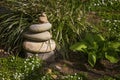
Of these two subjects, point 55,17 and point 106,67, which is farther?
point 55,17

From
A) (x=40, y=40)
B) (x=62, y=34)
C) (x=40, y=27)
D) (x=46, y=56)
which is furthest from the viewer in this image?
(x=62, y=34)

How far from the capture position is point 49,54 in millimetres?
6555

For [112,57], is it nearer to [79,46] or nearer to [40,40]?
[79,46]

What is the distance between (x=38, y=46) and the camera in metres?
6.40

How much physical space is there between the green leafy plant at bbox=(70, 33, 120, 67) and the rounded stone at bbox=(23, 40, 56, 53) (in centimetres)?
45

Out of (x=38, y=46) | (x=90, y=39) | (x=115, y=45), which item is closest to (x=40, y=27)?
(x=38, y=46)

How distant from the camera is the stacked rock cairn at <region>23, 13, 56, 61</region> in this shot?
632 cm

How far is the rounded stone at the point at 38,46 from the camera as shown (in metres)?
6.39

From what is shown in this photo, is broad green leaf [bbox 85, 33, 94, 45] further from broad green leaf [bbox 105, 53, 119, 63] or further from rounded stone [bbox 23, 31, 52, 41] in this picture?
rounded stone [bbox 23, 31, 52, 41]

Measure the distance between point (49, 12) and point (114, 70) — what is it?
1.68 m

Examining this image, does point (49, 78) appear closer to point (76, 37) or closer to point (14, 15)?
point (76, 37)

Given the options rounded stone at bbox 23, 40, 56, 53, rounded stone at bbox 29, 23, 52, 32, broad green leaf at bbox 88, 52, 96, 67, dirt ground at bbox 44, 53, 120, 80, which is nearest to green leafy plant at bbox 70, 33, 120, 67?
broad green leaf at bbox 88, 52, 96, 67

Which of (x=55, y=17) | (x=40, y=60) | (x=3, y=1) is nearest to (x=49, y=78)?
(x=40, y=60)

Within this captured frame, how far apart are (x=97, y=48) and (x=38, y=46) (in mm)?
1032
